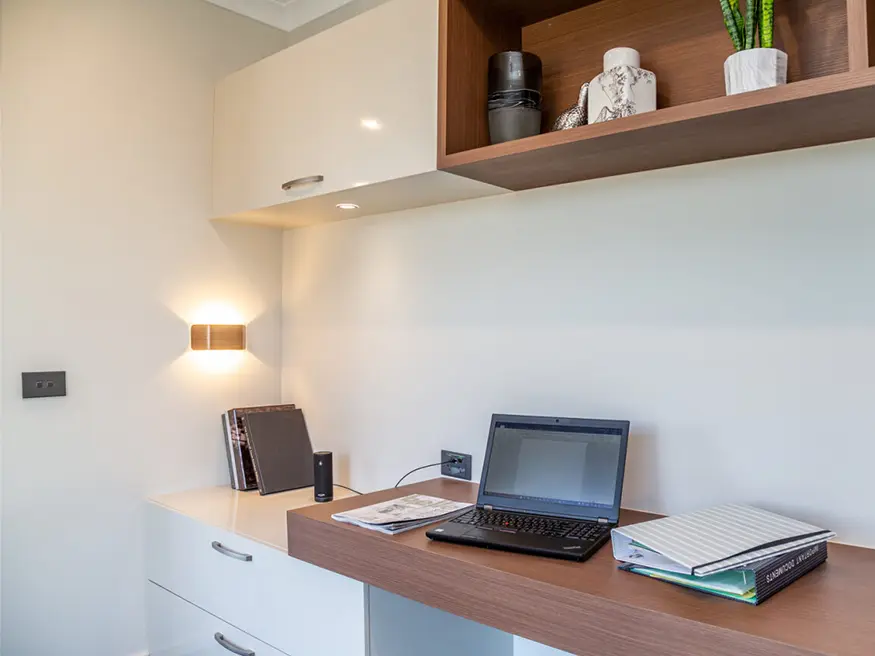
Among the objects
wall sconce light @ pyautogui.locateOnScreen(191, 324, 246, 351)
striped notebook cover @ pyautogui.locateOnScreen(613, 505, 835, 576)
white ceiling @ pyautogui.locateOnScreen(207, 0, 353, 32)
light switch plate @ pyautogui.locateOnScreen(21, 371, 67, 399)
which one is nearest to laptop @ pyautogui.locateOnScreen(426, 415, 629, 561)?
striped notebook cover @ pyautogui.locateOnScreen(613, 505, 835, 576)

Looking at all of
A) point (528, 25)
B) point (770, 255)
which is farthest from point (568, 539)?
point (528, 25)

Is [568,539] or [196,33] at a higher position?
[196,33]

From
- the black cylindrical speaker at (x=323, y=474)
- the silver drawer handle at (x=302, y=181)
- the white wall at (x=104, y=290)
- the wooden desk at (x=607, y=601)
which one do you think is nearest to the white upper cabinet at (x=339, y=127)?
the silver drawer handle at (x=302, y=181)

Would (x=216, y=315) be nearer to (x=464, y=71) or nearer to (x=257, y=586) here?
(x=257, y=586)

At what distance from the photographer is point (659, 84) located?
1572 mm

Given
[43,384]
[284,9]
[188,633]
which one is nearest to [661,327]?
[188,633]

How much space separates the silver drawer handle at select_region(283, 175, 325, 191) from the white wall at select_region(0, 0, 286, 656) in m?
0.53

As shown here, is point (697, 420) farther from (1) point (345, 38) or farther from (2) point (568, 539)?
(1) point (345, 38)

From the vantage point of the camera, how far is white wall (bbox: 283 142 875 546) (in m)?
1.36

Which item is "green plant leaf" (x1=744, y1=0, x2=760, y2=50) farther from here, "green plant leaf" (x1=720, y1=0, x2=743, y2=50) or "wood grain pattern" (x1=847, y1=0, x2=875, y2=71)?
"wood grain pattern" (x1=847, y1=0, x2=875, y2=71)

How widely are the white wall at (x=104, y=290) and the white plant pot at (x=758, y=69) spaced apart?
6.20 feet

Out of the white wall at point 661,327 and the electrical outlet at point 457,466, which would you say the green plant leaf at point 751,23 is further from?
the electrical outlet at point 457,466

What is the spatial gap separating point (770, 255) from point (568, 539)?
743mm

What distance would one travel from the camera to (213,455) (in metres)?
2.51
